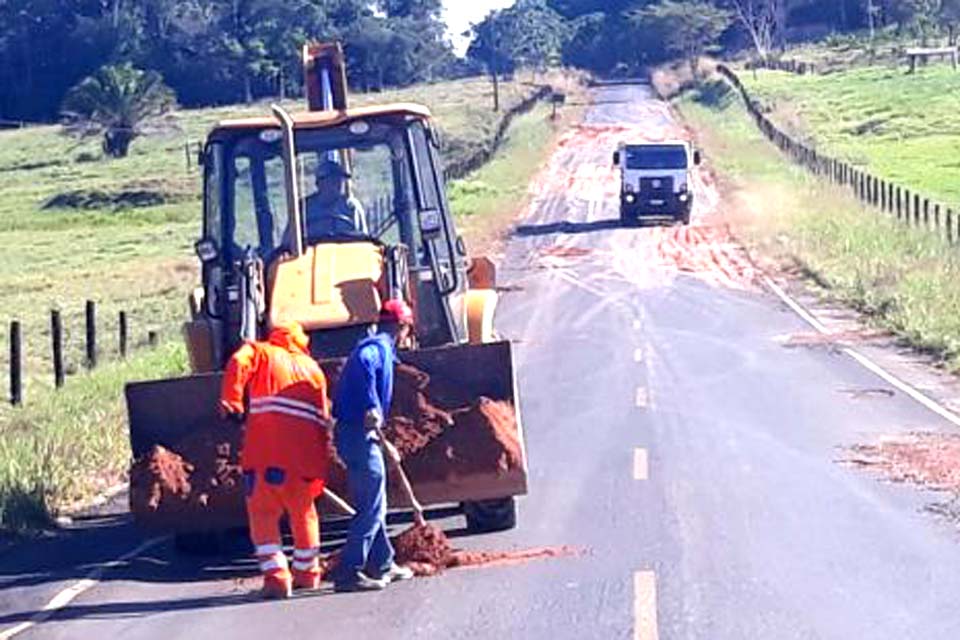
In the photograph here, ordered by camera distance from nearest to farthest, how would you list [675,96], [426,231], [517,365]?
[426,231] → [517,365] → [675,96]

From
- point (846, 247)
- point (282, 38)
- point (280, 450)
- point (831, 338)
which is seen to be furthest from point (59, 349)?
point (282, 38)

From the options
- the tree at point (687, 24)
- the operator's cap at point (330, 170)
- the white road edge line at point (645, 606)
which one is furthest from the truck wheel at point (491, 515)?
the tree at point (687, 24)

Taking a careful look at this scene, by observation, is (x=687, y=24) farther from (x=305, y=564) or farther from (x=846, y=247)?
(x=305, y=564)

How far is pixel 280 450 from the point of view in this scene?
13.6m

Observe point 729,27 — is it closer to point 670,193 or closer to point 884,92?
point 884,92

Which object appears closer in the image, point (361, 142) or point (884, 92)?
point (361, 142)

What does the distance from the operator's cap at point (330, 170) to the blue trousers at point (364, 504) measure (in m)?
3.55

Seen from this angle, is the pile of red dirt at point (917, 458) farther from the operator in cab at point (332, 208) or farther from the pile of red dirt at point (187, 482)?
the pile of red dirt at point (187, 482)

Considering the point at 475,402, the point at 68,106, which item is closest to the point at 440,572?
the point at 475,402

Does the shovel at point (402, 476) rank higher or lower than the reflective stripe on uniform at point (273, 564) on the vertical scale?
higher

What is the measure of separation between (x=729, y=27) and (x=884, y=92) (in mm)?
65299

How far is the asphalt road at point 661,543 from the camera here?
12273 mm

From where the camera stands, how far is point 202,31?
121188 millimetres

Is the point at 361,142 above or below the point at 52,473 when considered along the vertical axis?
above
